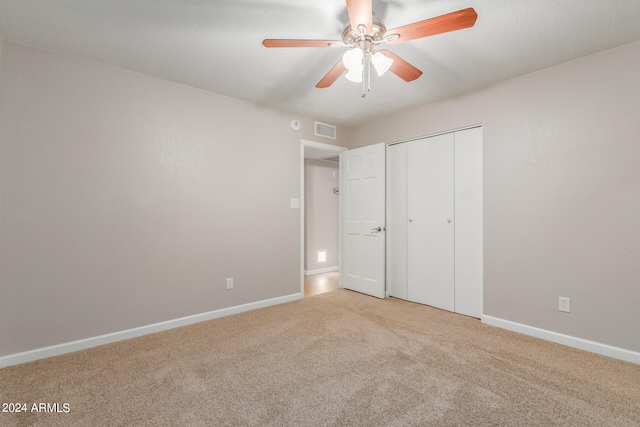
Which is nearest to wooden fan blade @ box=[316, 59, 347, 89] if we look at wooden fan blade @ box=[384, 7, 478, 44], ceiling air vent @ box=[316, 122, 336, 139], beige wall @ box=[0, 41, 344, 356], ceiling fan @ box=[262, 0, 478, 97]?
ceiling fan @ box=[262, 0, 478, 97]

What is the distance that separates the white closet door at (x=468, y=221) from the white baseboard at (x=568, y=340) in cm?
24

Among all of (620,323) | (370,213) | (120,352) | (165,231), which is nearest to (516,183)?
(620,323)

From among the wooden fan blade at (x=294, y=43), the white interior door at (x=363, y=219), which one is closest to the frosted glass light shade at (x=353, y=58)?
the wooden fan blade at (x=294, y=43)

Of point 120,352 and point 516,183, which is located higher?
point 516,183

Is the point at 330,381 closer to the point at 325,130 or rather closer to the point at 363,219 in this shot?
the point at 363,219

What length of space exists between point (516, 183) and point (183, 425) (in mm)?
3229

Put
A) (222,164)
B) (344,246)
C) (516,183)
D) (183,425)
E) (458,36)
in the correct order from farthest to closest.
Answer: (344,246) < (222,164) < (516,183) < (458,36) < (183,425)

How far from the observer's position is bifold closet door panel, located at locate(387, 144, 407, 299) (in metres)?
3.87

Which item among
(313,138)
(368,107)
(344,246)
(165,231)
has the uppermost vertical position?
(368,107)

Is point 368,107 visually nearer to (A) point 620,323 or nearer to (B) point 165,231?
(B) point 165,231

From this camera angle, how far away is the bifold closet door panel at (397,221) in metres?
3.87

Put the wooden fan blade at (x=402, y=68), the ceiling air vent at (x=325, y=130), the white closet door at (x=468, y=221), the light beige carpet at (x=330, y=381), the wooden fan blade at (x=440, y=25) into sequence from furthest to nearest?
the ceiling air vent at (x=325, y=130) → the white closet door at (x=468, y=221) → the wooden fan blade at (x=402, y=68) → the light beige carpet at (x=330, y=381) → the wooden fan blade at (x=440, y=25)

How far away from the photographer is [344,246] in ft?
14.5

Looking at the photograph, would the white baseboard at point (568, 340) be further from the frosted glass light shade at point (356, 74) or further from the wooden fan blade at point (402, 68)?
the frosted glass light shade at point (356, 74)
